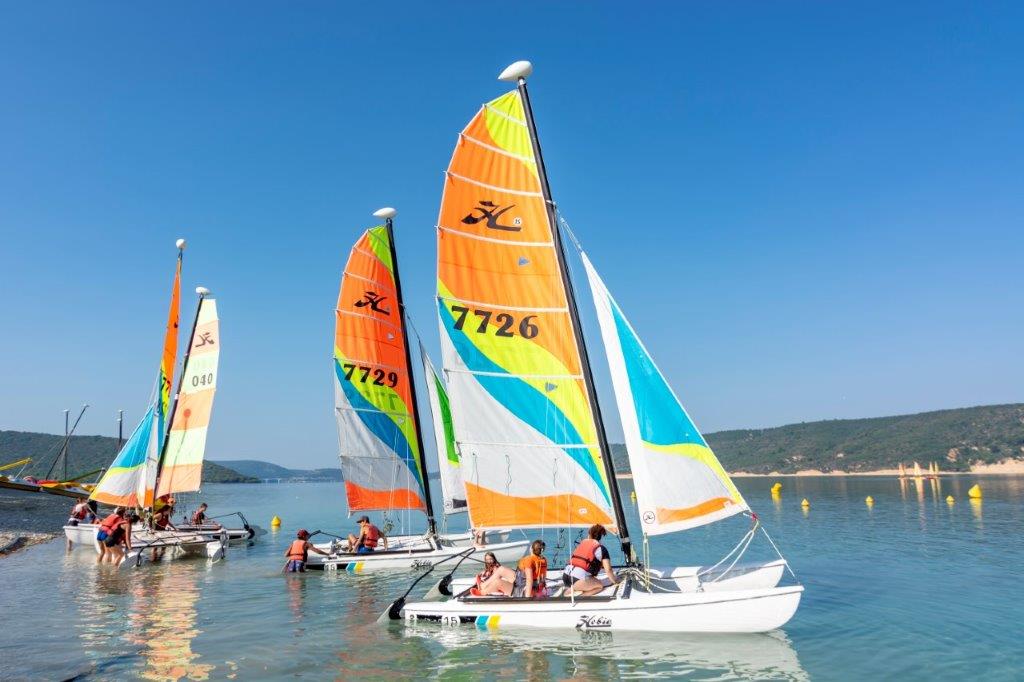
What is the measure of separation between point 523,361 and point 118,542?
777 inches

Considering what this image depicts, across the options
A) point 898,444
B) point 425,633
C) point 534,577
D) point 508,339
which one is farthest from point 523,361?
point 898,444

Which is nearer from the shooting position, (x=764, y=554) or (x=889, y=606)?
(x=889, y=606)

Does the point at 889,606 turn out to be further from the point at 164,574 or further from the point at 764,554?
the point at 164,574

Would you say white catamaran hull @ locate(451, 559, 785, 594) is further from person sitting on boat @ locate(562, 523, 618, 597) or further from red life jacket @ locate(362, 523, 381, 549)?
red life jacket @ locate(362, 523, 381, 549)

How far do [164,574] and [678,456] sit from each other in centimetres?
1996

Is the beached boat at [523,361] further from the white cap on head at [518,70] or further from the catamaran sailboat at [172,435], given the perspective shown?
the catamaran sailboat at [172,435]

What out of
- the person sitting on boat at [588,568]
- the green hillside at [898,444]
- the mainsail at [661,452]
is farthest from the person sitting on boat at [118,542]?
the green hillside at [898,444]

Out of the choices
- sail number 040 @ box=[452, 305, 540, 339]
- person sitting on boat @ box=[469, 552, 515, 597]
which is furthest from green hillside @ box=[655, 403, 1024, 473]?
person sitting on boat @ box=[469, 552, 515, 597]

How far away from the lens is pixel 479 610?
1395cm

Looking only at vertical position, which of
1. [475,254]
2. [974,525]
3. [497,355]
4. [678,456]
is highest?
[475,254]

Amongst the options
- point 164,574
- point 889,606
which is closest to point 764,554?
point 889,606

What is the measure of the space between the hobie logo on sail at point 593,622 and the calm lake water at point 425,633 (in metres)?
0.24

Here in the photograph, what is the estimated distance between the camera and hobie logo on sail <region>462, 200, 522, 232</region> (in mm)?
16469

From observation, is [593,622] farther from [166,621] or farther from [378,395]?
[378,395]
